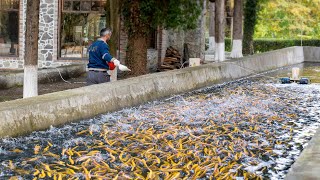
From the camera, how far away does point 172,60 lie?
1014 inches

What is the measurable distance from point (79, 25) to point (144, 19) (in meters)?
5.40

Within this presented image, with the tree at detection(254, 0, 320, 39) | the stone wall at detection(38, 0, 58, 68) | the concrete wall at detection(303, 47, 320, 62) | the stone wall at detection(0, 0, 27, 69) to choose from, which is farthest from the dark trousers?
the tree at detection(254, 0, 320, 39)

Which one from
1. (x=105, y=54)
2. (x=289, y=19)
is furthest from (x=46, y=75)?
(x=289, y=19)

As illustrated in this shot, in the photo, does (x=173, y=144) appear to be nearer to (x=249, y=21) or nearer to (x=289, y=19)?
(x=249, y=21)

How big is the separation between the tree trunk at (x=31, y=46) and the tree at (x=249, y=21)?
89.9ft

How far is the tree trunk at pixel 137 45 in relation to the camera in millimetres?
19766

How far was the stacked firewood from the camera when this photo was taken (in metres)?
25.4

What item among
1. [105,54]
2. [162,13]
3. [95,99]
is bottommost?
[95,99]

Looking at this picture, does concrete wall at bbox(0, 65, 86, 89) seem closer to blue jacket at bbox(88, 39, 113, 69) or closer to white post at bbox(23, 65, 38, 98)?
white post at bbox(23, 65, 38, 98)

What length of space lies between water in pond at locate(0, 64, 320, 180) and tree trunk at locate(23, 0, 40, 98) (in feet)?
7.72

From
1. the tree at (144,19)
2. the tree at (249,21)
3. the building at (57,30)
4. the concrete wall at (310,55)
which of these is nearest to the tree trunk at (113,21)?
the tree at (144,19)

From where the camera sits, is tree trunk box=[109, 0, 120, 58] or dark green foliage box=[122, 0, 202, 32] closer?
tree trunk box=[109, 0, 120, 58]

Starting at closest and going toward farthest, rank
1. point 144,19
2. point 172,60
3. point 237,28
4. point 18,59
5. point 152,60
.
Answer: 1. point 144,19
2. point 18,59
3. point 152,60
4. point 172,60
5. point 237,28

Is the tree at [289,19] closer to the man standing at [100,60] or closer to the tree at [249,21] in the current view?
the tree at [249,21]
